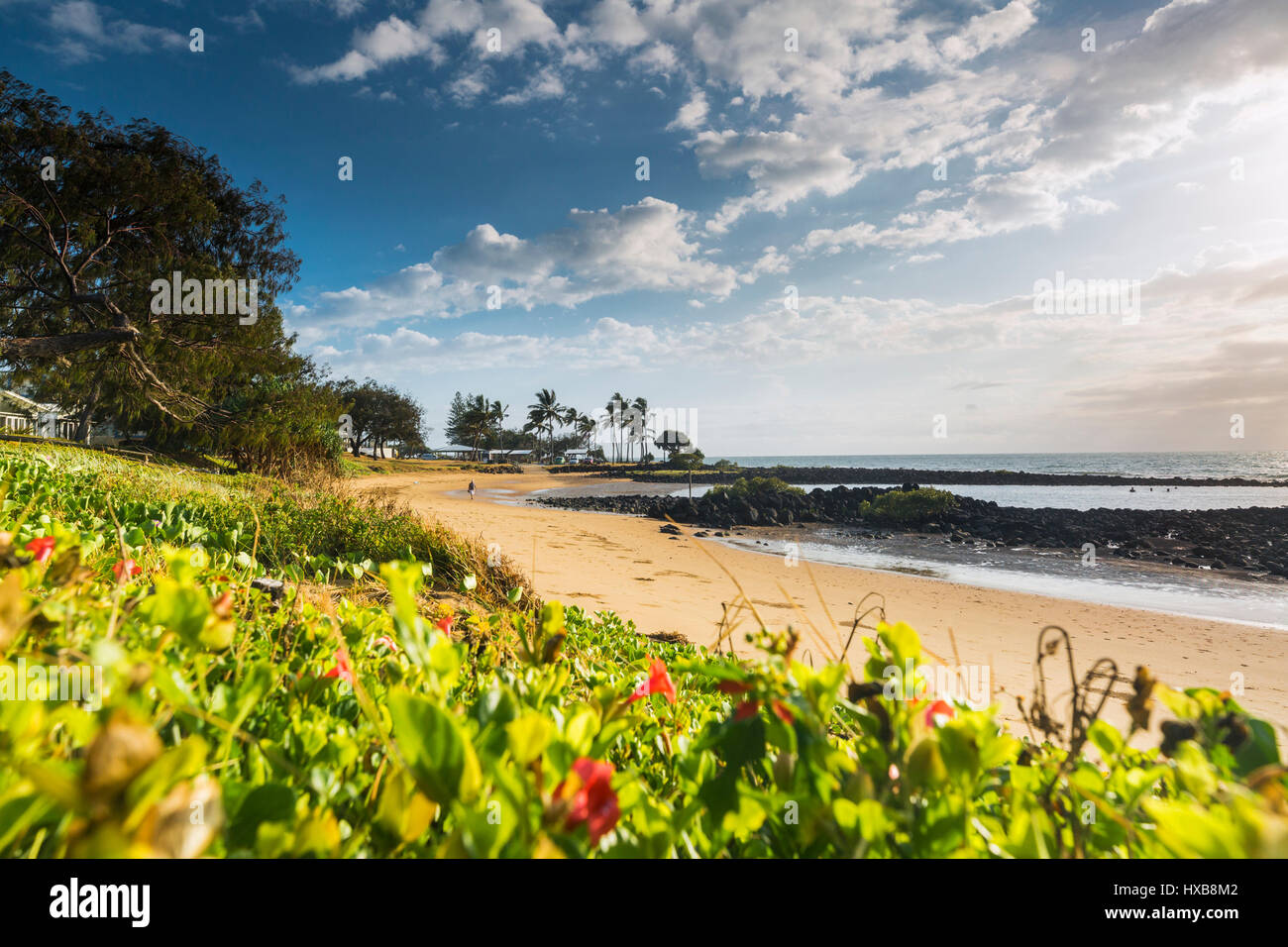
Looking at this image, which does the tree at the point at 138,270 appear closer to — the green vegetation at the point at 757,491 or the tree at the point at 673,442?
the green vegetation at the point at 757,491

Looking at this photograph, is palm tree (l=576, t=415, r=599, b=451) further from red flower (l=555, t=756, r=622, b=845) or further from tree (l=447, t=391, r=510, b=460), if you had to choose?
red flower (l=555, t=756, r=622, b=845)

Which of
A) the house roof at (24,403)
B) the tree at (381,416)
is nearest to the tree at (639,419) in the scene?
the tree at (381,416)

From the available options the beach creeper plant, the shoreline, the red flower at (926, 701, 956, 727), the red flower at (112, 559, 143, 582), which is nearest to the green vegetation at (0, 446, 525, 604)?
the red flower at (112, 559, 143, 582)

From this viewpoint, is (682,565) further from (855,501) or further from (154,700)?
(855,501)

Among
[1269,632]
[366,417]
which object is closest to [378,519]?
[1269,632]

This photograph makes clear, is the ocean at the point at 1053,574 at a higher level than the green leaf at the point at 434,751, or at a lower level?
lower

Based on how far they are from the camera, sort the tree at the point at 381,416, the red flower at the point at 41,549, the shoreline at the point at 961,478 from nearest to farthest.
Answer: the red flower at the point at 41,549 → the shoreline at the point at 961,478 → the tree at the point at 381,416

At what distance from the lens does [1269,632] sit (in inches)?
332

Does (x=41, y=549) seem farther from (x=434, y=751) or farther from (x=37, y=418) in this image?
(x=37, y=418)

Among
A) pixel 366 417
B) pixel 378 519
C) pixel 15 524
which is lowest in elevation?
pixel 378 519

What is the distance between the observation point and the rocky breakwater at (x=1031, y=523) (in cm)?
1606

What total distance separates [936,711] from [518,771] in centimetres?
63

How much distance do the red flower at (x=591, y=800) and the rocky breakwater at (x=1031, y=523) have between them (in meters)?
13.1
